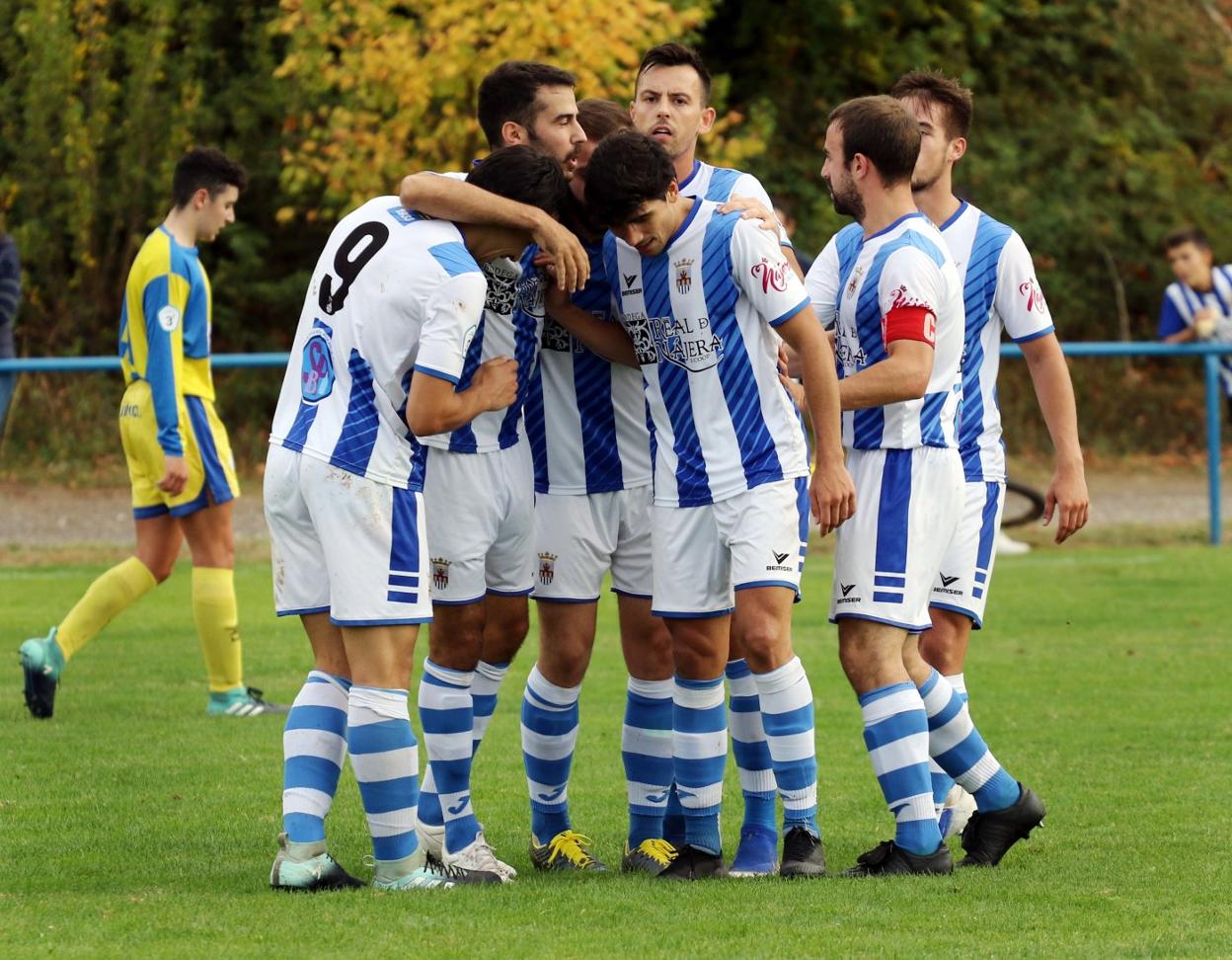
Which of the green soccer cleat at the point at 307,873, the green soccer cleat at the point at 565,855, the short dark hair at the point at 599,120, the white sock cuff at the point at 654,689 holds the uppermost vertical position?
the short dark hair at the point at 599,120

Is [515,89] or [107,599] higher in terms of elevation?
[515,89]

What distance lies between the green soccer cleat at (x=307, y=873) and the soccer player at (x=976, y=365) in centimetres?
192

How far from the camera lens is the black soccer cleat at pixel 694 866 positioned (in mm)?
5422

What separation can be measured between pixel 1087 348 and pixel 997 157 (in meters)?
8.33

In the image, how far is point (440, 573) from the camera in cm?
542

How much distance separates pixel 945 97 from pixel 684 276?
4.06ft

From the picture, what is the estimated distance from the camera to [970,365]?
5.93 m

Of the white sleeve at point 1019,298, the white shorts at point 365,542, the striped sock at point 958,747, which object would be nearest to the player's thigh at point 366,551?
the white shorts at point 365,542

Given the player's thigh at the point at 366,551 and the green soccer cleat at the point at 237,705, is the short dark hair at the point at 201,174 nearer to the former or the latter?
the green soccer cleat at the point at 237,705

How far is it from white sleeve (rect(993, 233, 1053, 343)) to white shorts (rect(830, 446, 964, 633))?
0.70 metres

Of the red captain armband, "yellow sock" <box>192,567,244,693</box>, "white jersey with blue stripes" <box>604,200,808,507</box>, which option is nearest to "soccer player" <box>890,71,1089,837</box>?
the red captain armband

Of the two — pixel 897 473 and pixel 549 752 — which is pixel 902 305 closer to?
pixel 897 473

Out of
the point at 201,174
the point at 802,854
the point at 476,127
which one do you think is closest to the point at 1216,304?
the point at 476,127

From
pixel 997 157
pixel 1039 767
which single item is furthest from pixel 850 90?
pixel 1039 767
